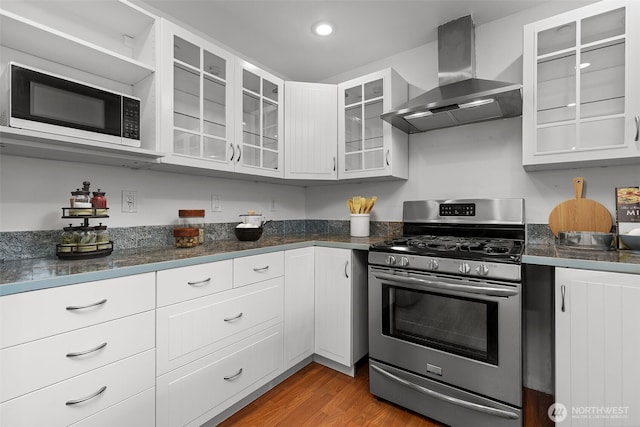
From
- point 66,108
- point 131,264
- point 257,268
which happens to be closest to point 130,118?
point 66,108

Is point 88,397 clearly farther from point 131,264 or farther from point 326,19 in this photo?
point 326,19

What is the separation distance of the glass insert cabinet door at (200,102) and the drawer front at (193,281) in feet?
2.28

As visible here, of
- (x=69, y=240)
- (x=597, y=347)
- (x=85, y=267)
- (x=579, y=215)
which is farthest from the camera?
(x=579, y=215)

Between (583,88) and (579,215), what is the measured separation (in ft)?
2.28

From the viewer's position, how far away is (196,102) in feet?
5.82

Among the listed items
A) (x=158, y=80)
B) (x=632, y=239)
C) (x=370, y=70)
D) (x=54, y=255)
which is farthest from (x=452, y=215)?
(x=54, y=255)

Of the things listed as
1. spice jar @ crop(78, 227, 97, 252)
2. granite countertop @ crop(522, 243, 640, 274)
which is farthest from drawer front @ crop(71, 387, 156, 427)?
granite countertop @ crop(522, 243, 640, 274)

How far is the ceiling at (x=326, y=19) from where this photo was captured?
71.5 inches

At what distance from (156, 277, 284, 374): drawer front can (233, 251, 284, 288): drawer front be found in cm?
4

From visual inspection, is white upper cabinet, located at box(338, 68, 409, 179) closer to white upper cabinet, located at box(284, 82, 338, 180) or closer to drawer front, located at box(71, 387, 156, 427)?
white upper cabinet, located at box(284, 82, 338, 180)

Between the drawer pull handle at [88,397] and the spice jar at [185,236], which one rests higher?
the spice jar at [185,236]

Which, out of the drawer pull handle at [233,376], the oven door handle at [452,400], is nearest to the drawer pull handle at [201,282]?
the drawer pull handle at [233,376]

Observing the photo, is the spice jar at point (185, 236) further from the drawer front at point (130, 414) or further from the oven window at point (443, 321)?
the oven window at point (443, 321)

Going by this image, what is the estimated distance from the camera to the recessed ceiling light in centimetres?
200
